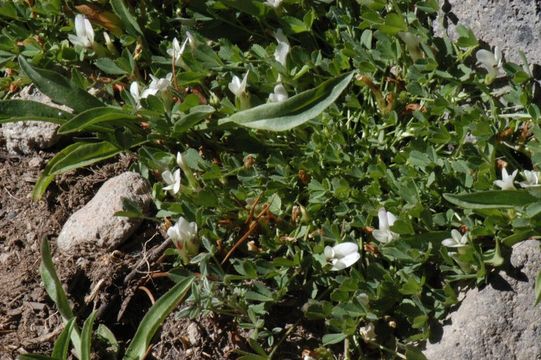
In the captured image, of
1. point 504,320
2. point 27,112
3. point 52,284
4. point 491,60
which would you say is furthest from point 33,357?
point 491,60

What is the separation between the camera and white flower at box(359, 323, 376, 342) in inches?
113

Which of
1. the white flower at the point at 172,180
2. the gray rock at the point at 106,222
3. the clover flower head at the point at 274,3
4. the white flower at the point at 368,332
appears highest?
the clover flower head at the point at 274,3

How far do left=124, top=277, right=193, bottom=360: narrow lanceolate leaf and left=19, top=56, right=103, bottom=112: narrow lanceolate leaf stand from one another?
776 millimetres

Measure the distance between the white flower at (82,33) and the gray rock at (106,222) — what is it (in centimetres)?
55

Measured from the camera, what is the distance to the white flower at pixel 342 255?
2.92 meters

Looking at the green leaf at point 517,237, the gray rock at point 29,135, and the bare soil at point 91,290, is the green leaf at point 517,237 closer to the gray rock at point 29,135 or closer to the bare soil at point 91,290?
the bare soil at point 91,290

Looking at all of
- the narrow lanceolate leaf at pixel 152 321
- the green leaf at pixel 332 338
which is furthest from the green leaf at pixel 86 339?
the green leaf at pixel 332 338

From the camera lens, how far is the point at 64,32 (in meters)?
3.68

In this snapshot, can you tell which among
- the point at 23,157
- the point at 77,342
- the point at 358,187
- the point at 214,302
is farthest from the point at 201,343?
the point at 23,157

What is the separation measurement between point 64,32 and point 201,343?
4.55 ft

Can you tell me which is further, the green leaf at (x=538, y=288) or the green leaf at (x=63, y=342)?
the green leaf at (x=63, y=342)

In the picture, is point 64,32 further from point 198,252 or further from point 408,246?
point 408,246

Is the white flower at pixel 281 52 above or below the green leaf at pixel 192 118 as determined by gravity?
above

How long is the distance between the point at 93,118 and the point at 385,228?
105cm
